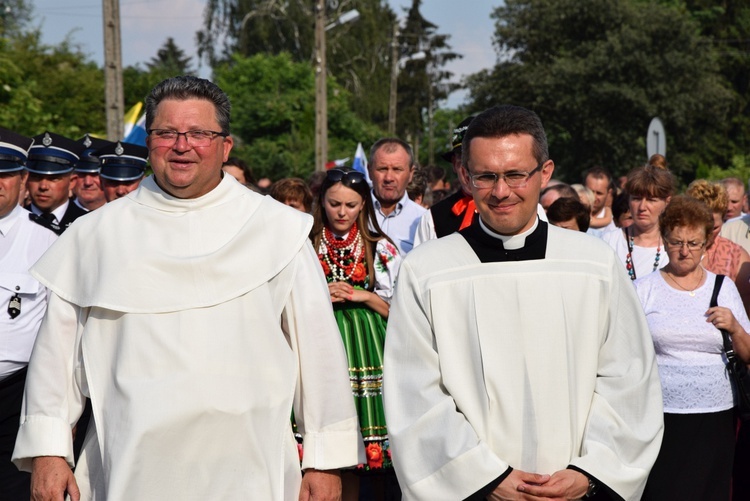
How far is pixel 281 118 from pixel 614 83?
1352 cm

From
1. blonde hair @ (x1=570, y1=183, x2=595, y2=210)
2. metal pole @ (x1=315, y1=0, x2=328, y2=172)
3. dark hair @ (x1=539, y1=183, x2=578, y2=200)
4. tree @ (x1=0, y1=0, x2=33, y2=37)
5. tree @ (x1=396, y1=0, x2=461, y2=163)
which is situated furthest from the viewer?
tree @ (x1=396, y1=0, x2=461, y2=163)

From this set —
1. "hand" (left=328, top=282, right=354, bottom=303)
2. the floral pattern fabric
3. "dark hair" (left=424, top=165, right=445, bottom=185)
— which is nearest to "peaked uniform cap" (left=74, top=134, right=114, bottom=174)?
the floral pattern fabric

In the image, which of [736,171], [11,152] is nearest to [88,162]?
[11,152]

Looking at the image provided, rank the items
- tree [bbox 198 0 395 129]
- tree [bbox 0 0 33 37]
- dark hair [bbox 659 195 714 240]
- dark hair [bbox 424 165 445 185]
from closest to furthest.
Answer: dark hair [bbox 659 195 714 240] → dark hair [bbox 424 165 445 185] → tree [bbox 0 0 33 37] → tree [bbox 198 0 395 129]

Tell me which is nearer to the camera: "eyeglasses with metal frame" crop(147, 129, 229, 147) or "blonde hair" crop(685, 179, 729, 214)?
"eyeglasses with metal frame" crop(147, 129, 229, 147)

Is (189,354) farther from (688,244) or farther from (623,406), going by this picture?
(688,244)

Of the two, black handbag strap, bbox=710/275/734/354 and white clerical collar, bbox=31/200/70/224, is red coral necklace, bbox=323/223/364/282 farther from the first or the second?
black handbag strap, bbox=710/275/734/354

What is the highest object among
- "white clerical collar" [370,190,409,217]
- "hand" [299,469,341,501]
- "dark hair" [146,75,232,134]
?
"dark hair" [146,75,232,134]

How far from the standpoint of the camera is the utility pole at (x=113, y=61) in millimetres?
14680

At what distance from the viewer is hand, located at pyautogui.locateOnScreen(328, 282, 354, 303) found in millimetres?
5883

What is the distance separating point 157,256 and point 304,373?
0.69 metres

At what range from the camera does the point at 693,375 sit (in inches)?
217

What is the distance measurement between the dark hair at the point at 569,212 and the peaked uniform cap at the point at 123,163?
8.98 feet

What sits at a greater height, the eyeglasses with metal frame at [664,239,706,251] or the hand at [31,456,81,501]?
the eyeglasses with metal frame at [664,239,706,251]
